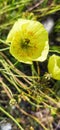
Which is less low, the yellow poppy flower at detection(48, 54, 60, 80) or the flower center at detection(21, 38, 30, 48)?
the flower center at detection(21, 38, 30, 48)

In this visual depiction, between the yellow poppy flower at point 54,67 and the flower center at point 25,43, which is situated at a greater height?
the flower center at point 25,43

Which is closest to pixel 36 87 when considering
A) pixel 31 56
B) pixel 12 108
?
pixel 31 56

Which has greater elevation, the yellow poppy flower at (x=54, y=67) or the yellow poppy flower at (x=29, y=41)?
the yellow poppy flower at (x=29, y=41)

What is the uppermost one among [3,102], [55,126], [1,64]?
[1,64]

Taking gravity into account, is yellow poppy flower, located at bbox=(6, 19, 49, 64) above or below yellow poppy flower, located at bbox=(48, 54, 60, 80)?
above

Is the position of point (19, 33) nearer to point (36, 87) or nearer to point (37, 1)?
point (36, 87)

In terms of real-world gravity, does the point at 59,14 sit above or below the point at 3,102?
above

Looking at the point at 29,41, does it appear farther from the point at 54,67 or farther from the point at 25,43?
the point at 54,67

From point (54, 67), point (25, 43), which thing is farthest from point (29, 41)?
point (54, 67)
